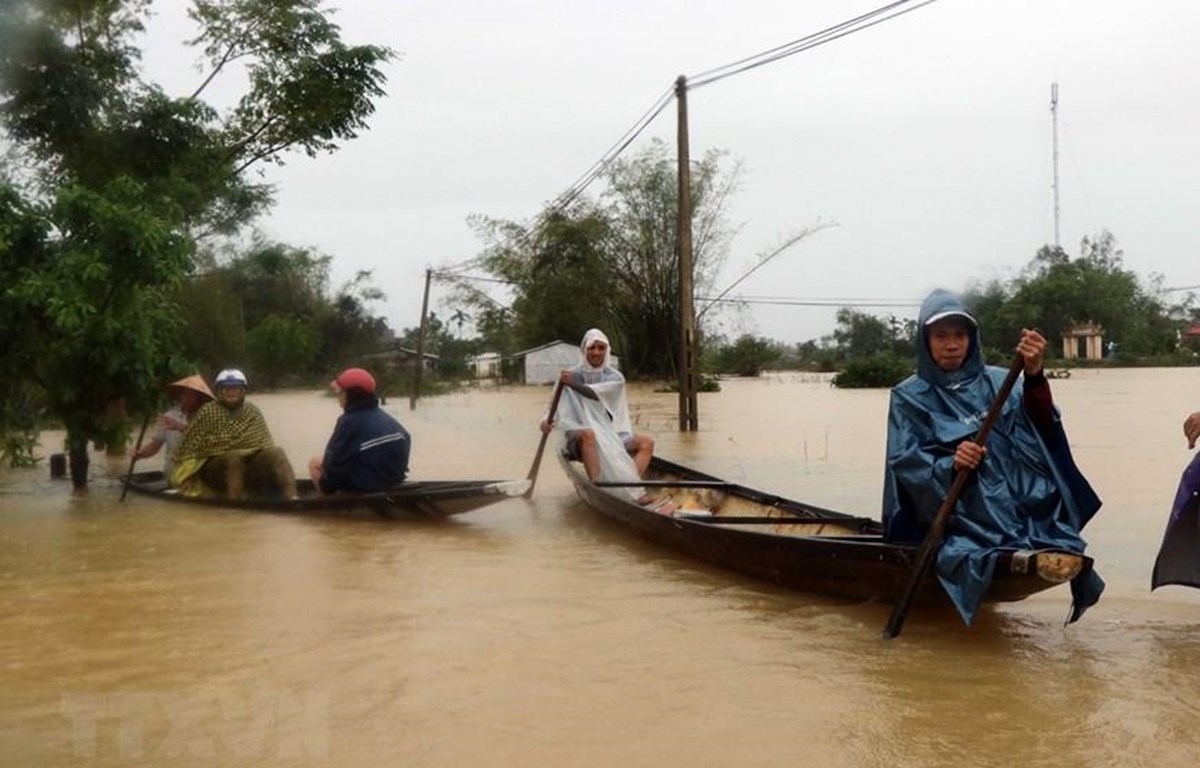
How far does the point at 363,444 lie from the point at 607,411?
5.92ft

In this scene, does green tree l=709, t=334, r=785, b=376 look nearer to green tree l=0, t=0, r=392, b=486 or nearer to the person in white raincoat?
green tree l=0, t=0, r=392, b=486

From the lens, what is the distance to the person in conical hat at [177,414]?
33.4 ft

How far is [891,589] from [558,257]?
3053cm

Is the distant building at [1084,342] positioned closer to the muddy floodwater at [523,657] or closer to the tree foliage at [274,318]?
the tree foliage at [274,318]

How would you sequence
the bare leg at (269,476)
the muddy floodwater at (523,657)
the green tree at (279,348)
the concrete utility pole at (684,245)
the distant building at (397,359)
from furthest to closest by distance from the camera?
the distant building at (397,359) → the green tree at (279,348) → the concrete utility pole at (684,245) → the bare leg at (269,476) → the muddy floodwater at (523,657)

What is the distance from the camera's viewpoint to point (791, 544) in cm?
614

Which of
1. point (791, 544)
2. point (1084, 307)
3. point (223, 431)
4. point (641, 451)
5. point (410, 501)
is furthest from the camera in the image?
point (1084, 307)

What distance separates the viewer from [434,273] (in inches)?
1123

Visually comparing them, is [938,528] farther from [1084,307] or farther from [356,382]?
[1084,307]

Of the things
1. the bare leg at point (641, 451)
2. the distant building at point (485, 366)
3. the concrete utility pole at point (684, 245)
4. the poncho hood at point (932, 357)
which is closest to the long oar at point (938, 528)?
the poncho hood at point (932, 357)

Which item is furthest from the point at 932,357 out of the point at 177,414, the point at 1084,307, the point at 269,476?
the point at 1084,307

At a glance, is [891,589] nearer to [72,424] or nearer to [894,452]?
[894,452]

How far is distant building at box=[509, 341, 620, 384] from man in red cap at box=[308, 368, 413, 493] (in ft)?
88.5

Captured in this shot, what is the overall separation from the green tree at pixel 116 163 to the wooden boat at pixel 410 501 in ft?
6.14
